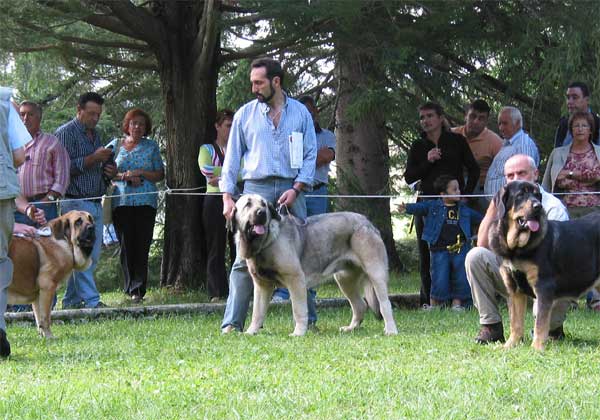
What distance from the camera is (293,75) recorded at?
14.0 metres

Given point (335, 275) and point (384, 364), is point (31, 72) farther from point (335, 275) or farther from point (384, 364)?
point (384, 364)

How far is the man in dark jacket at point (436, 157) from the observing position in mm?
10492

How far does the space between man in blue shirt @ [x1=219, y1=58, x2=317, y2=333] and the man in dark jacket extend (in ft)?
8.97

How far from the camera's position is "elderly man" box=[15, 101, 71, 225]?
32.7 feet

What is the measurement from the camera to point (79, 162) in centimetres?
1045

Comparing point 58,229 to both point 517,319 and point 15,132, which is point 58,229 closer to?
point 15,132

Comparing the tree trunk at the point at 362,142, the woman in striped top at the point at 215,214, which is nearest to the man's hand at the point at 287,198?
the tree trunk at the point at 362,142

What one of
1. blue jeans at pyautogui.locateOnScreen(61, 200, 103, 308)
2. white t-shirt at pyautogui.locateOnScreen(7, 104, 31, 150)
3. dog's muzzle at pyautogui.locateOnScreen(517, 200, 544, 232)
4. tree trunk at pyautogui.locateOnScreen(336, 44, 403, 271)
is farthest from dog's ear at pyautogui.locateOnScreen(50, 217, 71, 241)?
dog's muzzle at pyautogui.locateOnScreen(517, 200, 544, 232)

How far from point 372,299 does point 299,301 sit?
33.4 inches

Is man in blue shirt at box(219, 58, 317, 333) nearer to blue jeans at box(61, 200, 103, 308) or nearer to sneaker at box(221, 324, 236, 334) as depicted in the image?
sneaker at box(221, 324, 236, 334)

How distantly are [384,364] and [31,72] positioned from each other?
9.63 meters

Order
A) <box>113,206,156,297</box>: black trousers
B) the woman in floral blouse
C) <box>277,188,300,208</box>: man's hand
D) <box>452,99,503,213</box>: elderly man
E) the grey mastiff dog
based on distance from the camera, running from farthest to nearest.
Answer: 1. <box>113,206,156,297</box>: black trousers
2. <box>452,99,503,213</box>: elderly man
3. the woman in floral blouse
4. <box>277,188,300,208</box>: man's hand
5. the grey mastiff dog

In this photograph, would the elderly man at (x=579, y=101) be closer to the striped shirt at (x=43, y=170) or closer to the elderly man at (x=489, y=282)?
the elderly man at (x=489, y=282)

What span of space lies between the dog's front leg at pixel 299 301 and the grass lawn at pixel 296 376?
122 mm
